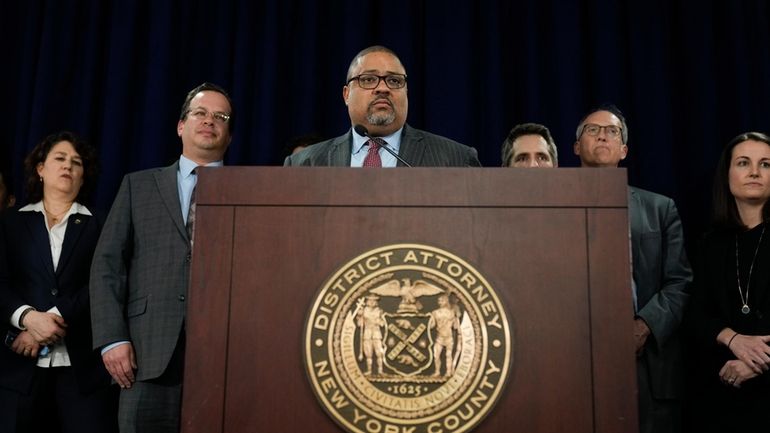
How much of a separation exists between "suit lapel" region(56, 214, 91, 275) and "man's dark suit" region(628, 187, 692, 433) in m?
1.83

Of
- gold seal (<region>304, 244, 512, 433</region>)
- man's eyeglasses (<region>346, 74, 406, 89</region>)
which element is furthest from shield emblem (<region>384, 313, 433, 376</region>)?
man's eyeglasses (<region>346, 74, 406, 89</region>)

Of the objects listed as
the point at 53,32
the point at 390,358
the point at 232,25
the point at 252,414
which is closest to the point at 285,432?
the point at 252,414

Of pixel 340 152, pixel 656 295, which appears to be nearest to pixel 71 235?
pixel 340 152

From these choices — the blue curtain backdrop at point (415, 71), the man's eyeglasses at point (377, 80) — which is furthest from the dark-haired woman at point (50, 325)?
the man's eyeglasses at point (377, 80)

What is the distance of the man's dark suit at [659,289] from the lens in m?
2.44

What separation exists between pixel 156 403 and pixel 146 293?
0.31m

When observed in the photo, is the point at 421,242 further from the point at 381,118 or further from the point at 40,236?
the point at 40,236

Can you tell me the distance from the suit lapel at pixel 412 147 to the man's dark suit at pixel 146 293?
26.6 inches

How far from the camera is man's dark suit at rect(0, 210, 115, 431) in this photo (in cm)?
260

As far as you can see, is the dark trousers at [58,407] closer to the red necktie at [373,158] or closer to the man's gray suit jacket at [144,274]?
the man's gray suit jacket at [144,274]

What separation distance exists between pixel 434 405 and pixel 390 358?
103 millimetres

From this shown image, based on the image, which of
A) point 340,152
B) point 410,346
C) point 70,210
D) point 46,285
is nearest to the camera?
point 410,346

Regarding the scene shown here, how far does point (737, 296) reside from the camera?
2580mm

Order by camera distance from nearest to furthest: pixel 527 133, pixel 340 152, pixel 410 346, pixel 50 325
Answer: pixel 410 346 → pixel 340 152 → pixel 50 325 → pixel 527 133
